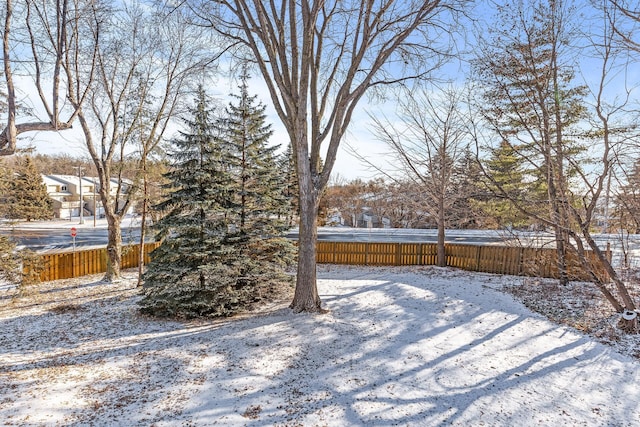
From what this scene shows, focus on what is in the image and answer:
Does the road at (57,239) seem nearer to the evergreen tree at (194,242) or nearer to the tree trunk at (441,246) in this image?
the evergreen tree at (194,242)

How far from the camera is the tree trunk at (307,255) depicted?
7133mm

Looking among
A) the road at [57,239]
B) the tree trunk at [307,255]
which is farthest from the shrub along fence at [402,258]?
the tree trunk at [307,255]

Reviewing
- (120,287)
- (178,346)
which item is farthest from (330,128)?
(120,287)

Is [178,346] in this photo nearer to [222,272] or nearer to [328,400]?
[222,272]

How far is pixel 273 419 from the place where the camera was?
369 cm

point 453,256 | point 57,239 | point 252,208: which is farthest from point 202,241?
point 57,239

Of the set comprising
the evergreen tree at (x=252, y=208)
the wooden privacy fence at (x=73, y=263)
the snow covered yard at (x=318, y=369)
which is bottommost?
the snow covered yard at (x=318, y=369)

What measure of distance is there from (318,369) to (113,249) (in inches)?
351

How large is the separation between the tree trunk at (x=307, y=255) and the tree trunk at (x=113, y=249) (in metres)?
6.86

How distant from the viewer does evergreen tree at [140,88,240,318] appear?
7.39 meters

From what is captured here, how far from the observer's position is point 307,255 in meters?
7.21

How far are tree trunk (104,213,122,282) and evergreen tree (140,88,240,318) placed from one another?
412 centimetres

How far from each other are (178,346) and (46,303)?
5.39 meters

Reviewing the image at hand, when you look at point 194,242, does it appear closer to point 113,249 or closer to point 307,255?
point 307,255
